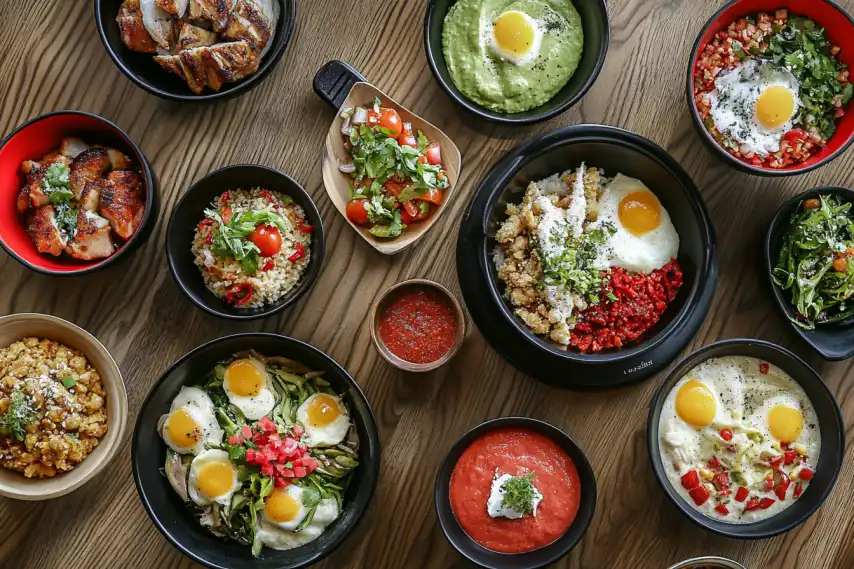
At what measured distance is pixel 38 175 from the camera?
11.5 feet

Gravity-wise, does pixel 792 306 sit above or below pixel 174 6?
above

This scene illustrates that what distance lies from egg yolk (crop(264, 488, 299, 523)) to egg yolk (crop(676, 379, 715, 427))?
1.77 m

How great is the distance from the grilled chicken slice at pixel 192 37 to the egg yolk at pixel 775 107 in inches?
99.3

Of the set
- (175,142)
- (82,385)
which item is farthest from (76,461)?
(175,142)

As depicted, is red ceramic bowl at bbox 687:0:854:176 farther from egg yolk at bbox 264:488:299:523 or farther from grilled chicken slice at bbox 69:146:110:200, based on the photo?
grilled chicken slice at bbox 69:146:110:200

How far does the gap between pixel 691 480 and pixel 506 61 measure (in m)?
2.08

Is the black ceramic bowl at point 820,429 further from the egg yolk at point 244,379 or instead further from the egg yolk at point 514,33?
the egg yolk at point 244,379

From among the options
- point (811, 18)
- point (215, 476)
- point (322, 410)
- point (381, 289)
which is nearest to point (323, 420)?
point (322, 410)

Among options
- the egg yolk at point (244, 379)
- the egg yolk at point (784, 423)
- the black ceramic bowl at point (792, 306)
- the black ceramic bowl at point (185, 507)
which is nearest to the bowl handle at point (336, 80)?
the black ceramic bowl at point (185, 507)

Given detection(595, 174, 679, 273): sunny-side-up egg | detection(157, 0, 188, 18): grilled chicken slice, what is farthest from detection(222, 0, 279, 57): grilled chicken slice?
detection(595, 174, 679, 273): sunny-side-up egg

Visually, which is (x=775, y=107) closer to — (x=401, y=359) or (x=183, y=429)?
(x=401, y=359)

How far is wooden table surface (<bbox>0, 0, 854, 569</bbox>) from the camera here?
367 cm

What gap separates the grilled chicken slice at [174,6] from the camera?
3.43m

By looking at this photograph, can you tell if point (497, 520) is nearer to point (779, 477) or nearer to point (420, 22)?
point (779, 477)
